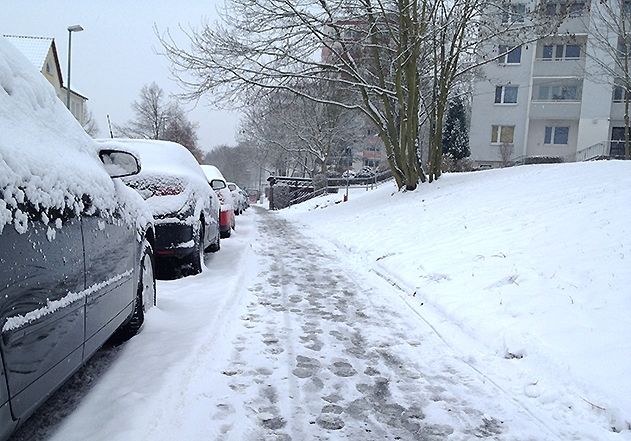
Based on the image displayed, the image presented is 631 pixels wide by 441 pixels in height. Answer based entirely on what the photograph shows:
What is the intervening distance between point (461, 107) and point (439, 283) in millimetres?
32272

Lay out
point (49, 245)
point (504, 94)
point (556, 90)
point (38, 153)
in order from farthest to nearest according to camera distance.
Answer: point (504, 94)
point (556, 90)
point (38, 153)
point (49, 245)

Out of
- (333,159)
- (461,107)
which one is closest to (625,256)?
(461,107)

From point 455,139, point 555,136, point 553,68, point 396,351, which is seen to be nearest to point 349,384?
point 396,351

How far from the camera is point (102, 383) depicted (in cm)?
318

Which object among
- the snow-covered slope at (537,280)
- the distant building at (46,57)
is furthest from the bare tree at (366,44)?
the distant building at (46,57)

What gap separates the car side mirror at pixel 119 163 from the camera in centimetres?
363

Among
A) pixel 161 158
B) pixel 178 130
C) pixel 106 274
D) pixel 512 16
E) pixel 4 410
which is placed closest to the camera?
pixel 4 410

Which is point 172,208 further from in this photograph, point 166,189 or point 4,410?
point 4,410

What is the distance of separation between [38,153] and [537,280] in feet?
15.7

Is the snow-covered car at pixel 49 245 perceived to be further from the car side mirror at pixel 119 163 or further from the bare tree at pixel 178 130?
the bare tree at pixel 178 130

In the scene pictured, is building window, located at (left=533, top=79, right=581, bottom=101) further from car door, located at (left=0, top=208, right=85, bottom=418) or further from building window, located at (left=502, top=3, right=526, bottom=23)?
car door, located at (left=0, top=208, right=85, bottom=418)

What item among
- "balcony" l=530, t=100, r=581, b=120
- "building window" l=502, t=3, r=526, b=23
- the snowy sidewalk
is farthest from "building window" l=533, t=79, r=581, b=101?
the snowy sidewalk

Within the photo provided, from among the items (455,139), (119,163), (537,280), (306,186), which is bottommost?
(306,186)

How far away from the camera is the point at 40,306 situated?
2057mm
